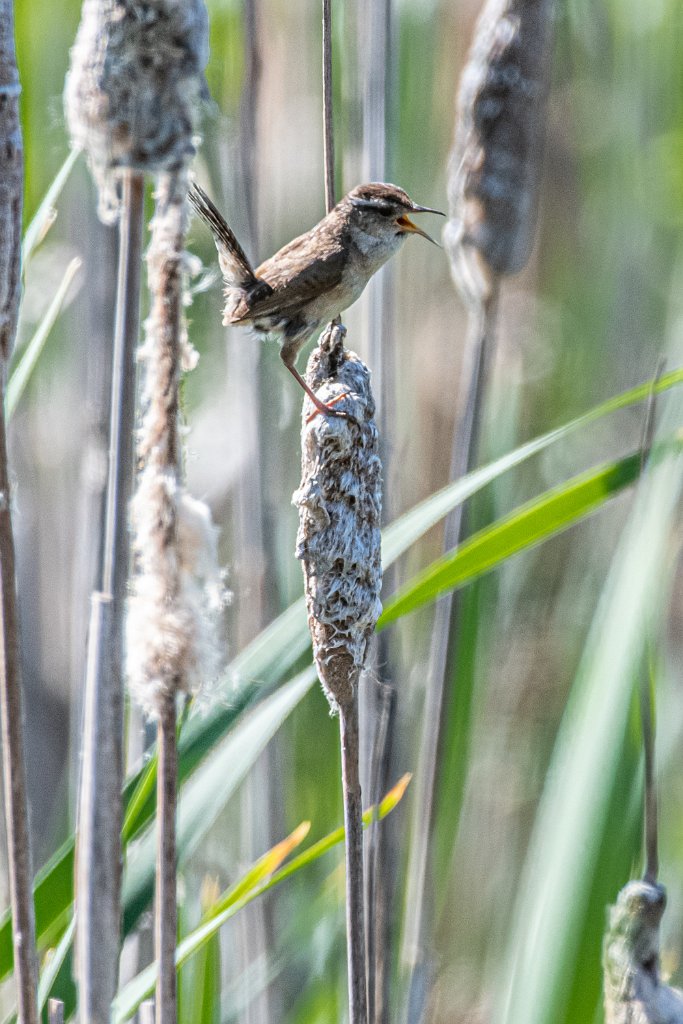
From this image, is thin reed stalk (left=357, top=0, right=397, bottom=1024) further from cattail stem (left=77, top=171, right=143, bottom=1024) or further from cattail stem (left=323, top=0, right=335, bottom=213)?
cattail stem (left=323, top=0, right=335, bottom=213)

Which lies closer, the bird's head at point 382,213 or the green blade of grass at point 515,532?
the green blade of grass at point 515,532

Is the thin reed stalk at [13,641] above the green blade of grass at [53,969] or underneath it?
above

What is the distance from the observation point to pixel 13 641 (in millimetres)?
963

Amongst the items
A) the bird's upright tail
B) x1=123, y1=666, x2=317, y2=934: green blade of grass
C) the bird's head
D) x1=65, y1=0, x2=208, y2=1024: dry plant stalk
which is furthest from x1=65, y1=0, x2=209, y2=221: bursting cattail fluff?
x1=123, y1=666, x2=317, y2=934: green blade of grass

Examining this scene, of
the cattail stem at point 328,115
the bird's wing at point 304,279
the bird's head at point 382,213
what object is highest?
the cattail stem at point 328,115

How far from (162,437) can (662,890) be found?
0.52 m

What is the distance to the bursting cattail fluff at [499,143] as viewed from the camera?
1505 millimetres

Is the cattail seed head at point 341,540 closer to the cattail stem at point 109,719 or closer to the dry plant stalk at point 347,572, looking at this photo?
the dry plant stalk at point 347,572

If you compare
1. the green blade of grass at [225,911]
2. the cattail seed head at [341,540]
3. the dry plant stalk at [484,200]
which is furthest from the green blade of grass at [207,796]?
the dry plant stalk at [484,200]

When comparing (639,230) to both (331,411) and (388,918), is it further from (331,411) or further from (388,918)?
(331,411)

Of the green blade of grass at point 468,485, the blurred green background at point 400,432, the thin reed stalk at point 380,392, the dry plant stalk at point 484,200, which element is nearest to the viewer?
the green blade of grass at point 468,485

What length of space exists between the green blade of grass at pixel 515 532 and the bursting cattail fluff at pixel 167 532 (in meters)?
0.17

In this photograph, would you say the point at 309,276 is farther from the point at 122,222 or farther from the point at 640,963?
the point at 640,963

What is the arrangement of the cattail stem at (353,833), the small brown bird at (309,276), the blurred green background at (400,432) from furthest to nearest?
1. the blurred green background at (400,432)
2. the small brown bird at (309,276)
3. the cattail stem at (353,833)
